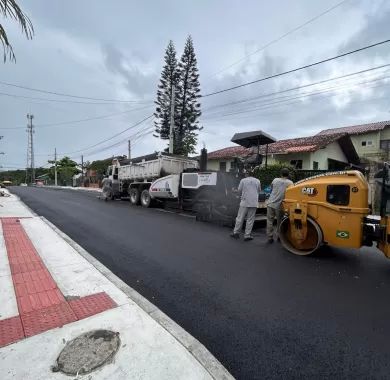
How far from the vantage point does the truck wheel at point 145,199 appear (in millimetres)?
14284

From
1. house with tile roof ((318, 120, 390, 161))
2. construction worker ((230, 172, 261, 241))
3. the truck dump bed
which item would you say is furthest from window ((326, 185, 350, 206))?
A: house with tile roof ((318, 120, 390, 161))

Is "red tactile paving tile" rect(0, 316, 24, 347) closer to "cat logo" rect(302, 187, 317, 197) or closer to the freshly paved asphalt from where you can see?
the freshly paved asphalt

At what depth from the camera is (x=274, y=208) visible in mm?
6797

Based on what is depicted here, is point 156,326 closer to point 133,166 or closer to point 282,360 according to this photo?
point 282,360

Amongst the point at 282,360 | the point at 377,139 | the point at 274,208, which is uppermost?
the point at 377,139

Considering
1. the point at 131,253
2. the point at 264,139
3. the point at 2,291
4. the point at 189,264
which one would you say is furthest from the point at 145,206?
the point at 2,291

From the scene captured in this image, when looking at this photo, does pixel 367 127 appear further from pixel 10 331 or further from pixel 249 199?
pixel 10 331

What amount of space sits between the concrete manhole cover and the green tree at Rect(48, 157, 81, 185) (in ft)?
197

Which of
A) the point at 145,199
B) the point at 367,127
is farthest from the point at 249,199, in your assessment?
the point at 367,127

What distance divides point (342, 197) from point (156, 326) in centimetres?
392

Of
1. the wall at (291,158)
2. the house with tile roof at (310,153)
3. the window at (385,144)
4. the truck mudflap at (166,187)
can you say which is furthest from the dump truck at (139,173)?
the window at (385,144)

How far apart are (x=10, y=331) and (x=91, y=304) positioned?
840 mm

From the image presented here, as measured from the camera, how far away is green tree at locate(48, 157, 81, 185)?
5912 centimetres

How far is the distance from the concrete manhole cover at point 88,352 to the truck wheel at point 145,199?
37.6 ft
